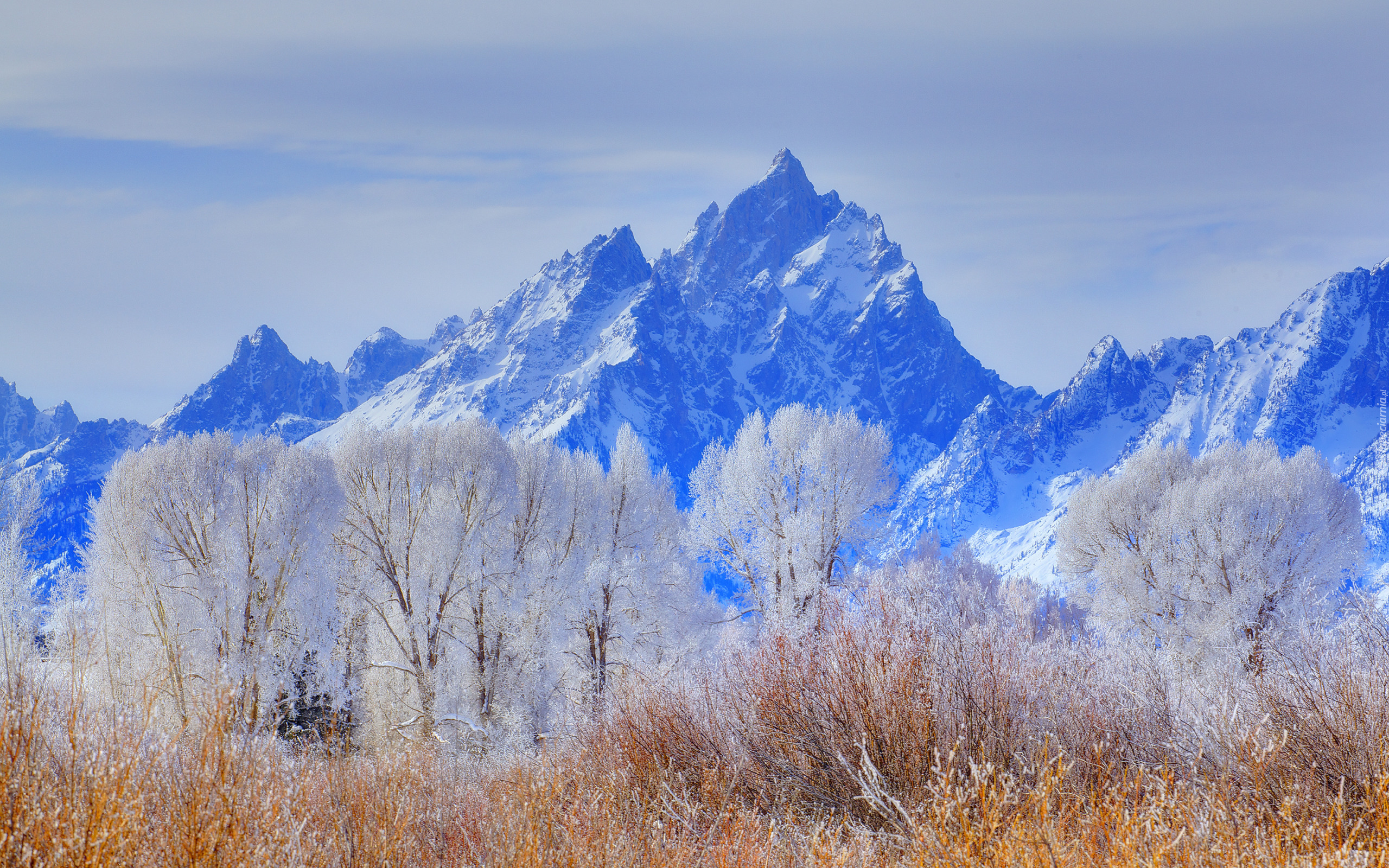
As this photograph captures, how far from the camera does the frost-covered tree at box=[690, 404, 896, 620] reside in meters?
24.1

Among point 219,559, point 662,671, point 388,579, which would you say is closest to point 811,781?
point 662,671

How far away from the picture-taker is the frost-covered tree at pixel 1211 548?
26.7 metres

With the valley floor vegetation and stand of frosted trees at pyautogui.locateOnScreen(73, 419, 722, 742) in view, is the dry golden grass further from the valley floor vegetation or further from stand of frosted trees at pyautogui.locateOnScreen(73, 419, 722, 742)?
stand of frosted trees at pyautogui.locateOnScreen(73, 419, 722, 742)

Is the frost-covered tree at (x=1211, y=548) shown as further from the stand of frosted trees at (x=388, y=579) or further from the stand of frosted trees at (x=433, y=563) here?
the stand of frosted trees at (x=388, y=579)

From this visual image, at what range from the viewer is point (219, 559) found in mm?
21438

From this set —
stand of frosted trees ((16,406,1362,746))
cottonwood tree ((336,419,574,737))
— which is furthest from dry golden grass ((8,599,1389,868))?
cottonwood tree ((336,419,574,737))

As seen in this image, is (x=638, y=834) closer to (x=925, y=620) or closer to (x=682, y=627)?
(x=925, y=620)

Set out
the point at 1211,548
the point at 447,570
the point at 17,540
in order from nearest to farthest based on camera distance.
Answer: the point at 447,570
the point at 17,540
the point at 1211,548

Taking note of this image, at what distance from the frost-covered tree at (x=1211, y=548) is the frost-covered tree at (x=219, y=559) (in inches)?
1009

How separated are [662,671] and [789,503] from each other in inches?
562

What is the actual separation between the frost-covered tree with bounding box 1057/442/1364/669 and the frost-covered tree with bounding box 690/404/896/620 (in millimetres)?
9960

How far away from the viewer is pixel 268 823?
4.51 metres

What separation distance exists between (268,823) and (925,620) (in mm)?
6417

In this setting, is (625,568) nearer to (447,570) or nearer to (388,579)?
(447,570)
